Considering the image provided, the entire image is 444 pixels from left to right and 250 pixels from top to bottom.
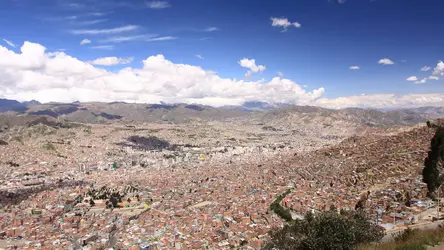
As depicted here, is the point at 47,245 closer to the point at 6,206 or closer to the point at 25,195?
the point at 6,206

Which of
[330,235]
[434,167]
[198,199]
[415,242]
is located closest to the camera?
[415,242]

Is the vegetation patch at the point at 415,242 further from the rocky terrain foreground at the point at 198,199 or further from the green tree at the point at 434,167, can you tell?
the green tree at the point at 434,167

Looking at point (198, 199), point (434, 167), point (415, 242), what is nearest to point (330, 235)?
point (415, 242)

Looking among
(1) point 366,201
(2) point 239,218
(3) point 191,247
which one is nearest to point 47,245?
(3) point 191,247

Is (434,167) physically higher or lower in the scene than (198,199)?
higher

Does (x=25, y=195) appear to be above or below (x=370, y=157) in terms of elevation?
below

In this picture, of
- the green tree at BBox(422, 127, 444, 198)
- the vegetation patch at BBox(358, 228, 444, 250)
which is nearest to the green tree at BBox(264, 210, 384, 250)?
the vegetation patch at BBox(358, 228, 444, 250)

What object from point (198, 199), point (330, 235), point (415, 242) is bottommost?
point (198, 199)

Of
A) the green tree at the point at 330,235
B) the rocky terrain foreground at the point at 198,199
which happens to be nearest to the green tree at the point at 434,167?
the rocky terrain foreground at the point at 198,199

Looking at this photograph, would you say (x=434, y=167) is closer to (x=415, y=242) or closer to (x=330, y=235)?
(x=415, y=242)
